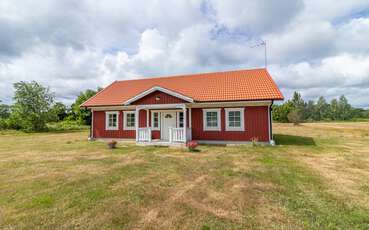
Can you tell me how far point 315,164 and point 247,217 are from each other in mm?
5196

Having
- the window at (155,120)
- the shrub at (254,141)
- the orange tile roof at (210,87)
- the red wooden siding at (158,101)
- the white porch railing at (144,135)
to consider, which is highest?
the orange tile roof at (210,87)

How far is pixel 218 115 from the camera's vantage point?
39.5 feet

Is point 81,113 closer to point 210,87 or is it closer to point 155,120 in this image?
point 155,120

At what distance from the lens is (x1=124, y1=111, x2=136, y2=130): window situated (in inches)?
552

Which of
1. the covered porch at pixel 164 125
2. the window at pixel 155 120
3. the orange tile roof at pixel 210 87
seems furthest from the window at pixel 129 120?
the window at pixel 155 120

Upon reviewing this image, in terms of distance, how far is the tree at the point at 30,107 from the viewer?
25375 millimetres

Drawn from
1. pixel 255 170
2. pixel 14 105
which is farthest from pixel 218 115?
pixel 14 105

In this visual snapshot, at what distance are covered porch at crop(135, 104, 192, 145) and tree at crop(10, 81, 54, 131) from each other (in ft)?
69.9

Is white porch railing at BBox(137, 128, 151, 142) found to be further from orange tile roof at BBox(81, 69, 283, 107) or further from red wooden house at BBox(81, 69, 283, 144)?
orange tile roof at BBox(81, 69, 283, 107)

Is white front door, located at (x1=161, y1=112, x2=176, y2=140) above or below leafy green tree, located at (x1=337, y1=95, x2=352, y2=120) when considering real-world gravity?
below

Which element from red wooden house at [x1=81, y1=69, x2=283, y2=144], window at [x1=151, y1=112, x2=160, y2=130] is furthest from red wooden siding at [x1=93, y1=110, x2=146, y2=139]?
window at [x1=151, y1=112, x2=160, y2=130]

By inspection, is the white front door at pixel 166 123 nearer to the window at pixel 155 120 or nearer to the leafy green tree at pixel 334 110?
the window at pixel 155 120

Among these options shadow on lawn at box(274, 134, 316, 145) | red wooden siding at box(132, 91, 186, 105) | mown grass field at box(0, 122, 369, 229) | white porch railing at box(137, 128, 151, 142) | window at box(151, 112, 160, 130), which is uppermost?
red wooden siding at box(132, 91, 186, 105)

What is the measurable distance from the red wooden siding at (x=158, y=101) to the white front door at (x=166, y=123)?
1.36m
